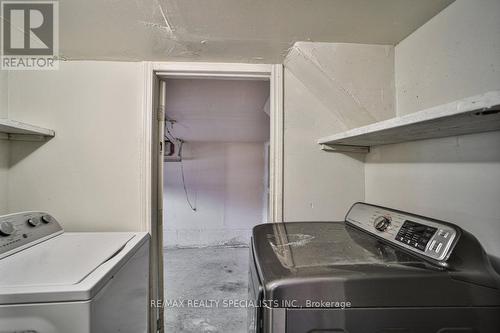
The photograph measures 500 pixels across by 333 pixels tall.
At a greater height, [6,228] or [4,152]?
[4,152]

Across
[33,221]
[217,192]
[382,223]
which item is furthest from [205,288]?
[382,223]

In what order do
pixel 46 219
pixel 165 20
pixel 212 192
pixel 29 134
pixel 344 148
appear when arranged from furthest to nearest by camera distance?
pixel 212 192, pixel 344 148, pixel 29 134, pixel 46 219, pixel 165 20

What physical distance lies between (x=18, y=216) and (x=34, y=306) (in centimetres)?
63

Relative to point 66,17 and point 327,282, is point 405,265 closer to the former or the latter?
point 327,282

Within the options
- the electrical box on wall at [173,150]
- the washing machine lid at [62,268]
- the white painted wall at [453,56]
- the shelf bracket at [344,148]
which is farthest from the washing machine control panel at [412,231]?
the electrical box on wall at [173,150]

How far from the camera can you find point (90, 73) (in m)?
1.32

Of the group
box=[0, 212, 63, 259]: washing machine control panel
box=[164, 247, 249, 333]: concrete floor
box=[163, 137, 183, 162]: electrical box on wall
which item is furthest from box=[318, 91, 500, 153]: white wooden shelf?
box=[163, 137, 183, 162]: electrical box on wall

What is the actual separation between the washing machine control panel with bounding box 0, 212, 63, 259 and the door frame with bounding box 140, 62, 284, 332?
44cm

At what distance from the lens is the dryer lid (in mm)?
676

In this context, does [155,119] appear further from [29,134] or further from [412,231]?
[412,231]

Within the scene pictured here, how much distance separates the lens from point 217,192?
13.9ft

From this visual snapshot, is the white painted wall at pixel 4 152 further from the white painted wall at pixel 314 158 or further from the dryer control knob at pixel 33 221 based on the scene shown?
the white painted wall at pixel 314 158

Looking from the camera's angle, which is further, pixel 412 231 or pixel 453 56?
pixel 453 56

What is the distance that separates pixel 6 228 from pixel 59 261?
0.33m
